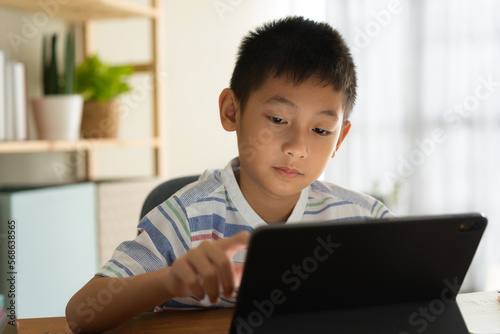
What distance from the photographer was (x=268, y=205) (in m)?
1.15

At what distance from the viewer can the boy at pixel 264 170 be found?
3.14ft

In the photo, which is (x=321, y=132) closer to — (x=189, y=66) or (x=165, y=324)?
(x=165, y=324)

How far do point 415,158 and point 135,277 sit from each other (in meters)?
3.26

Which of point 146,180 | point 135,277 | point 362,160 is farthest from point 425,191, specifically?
point 135,277

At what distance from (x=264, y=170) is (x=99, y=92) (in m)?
1.52

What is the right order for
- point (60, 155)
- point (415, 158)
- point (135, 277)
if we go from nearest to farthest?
point (135, 277), point (60, 155), point (415, 158)

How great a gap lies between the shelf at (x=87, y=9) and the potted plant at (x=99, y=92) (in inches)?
8.7

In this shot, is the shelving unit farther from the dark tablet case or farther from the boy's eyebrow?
the dark tablet case

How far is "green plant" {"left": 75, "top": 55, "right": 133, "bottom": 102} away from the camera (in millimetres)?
2396

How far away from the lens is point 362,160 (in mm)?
3961

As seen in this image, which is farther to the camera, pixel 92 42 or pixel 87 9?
pixel 92 42

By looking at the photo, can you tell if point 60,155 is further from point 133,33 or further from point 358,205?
point 358,205

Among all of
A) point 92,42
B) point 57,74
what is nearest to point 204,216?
point 57,74

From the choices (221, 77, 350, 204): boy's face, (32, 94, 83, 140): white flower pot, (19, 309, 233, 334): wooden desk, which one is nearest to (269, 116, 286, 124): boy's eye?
(221, 77, 350, 204): boy's face
